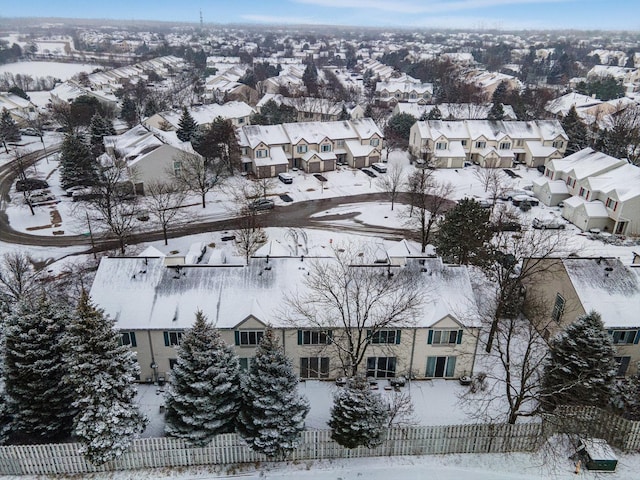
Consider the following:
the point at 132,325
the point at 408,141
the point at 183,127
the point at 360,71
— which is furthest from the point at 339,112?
the point at 360,71

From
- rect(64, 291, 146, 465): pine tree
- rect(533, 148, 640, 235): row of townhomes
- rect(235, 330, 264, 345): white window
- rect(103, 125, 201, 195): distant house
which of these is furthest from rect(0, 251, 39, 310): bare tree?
rect(533, 148, 640, 235): row of townhomes

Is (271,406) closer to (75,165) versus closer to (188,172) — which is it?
(188,172)

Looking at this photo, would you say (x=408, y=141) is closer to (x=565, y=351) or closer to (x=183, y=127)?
(x=183, y=127)

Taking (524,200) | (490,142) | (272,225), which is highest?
(490,142)

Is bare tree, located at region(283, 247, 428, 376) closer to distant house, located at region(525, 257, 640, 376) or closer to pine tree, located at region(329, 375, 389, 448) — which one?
pine tree, located at region(329, 375, 389, 448)

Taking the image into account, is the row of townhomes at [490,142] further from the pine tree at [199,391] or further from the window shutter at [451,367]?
the pine tree at [199,391]

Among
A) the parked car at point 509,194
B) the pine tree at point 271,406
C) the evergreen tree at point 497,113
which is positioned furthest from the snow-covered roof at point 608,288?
the evergreen tree at point 497,113

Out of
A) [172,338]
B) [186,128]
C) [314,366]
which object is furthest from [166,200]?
[314,366]
